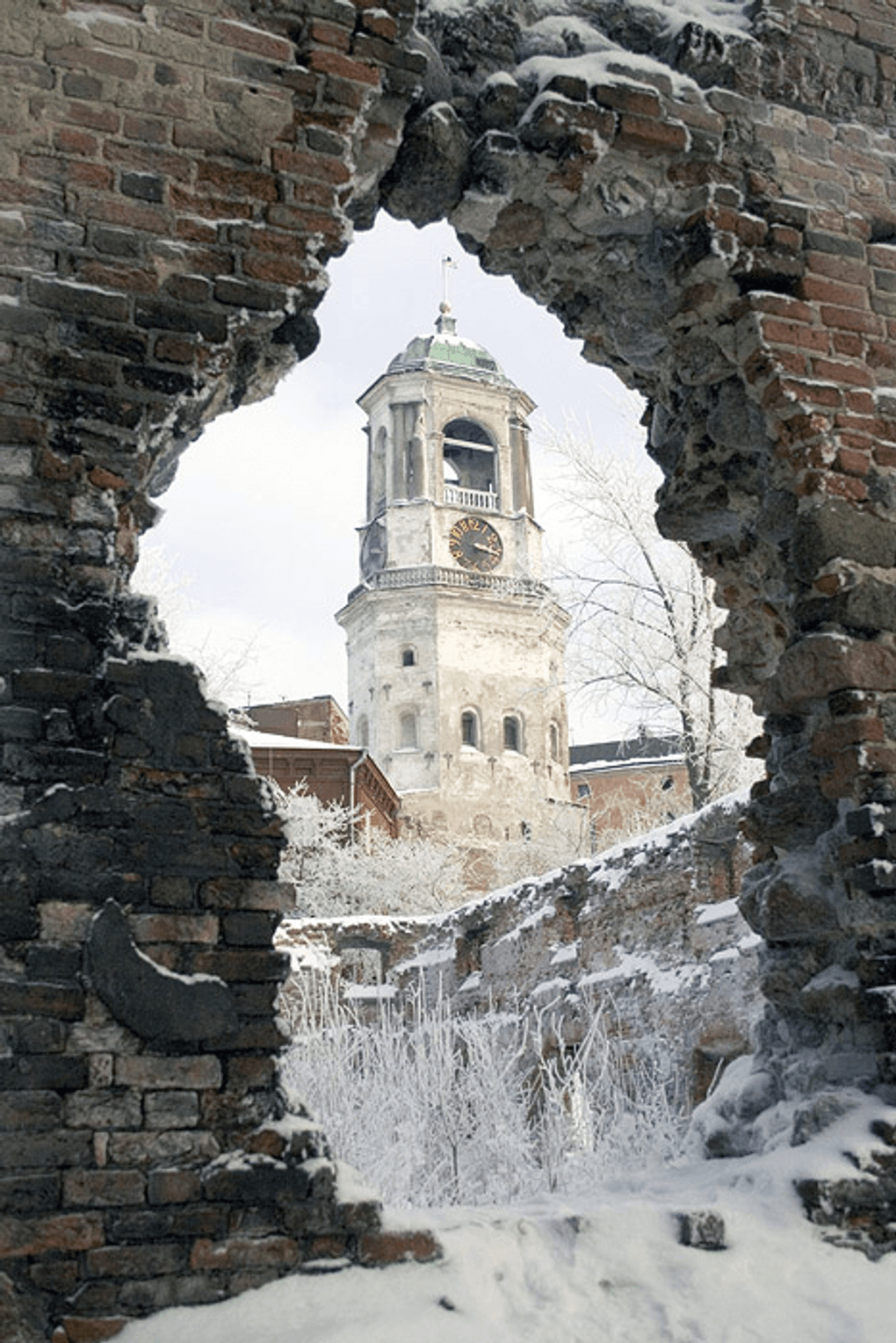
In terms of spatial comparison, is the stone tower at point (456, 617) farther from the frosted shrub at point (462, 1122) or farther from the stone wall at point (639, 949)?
the frosted shrub at point (462, 1122)

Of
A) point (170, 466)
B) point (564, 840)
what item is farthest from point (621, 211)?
point (564, 840)

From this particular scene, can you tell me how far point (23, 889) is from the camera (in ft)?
9.34

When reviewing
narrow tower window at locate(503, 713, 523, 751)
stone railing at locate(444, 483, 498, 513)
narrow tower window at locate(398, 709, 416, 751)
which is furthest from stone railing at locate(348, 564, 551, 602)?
narrow tower window at locate(398, 709, 416, 751)

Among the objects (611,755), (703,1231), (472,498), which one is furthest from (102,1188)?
(611,755)

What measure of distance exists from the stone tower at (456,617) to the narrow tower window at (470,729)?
1.6 inches

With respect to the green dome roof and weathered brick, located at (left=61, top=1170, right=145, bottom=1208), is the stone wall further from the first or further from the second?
the green dome roof

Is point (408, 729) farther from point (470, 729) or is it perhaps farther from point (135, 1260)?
point (135, 1260)

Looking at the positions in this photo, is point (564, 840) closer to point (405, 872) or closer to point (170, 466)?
point (405, 872)

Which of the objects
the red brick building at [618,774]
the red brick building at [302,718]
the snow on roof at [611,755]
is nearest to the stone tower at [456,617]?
the red brick building at [302,718]

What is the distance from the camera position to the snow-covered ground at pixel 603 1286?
2662 millimetres

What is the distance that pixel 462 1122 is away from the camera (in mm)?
6051

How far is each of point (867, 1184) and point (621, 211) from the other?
10.6ft

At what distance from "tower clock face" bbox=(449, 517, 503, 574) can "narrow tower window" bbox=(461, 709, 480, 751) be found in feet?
16.1

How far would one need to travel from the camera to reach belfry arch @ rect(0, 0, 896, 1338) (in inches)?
111
